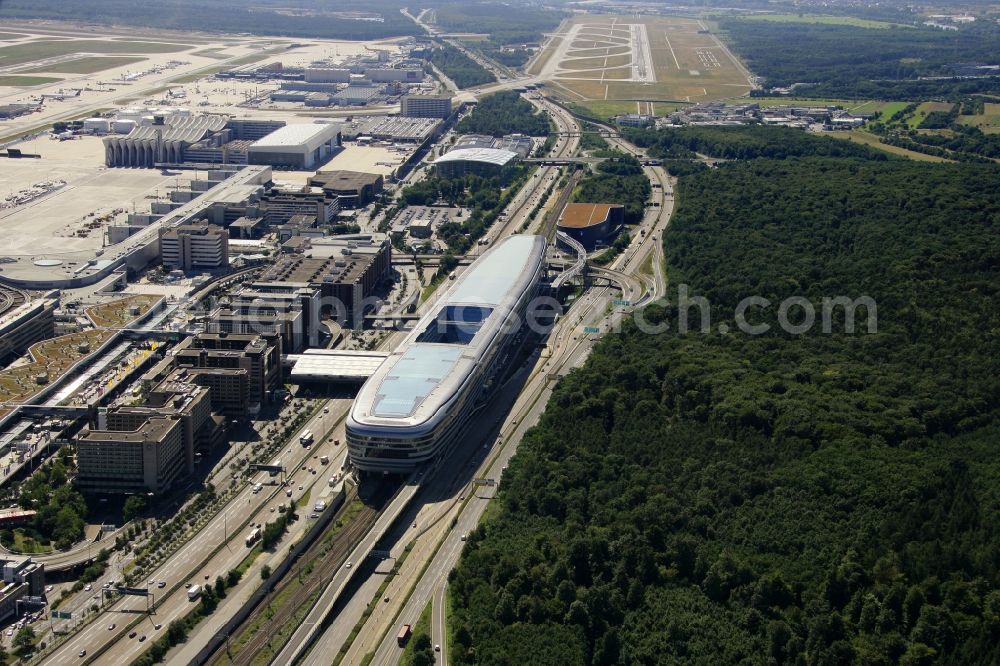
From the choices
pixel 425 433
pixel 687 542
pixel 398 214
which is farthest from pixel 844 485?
pixel 398 214

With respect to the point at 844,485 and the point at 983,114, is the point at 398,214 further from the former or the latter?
the point at 983,114

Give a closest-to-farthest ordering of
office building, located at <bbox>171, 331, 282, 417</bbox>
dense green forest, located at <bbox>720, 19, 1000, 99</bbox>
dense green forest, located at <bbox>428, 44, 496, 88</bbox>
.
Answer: office building, located at <bbox>171, 331, 282, 417</bbox> < dense green forest, located at <bbox>720, 19, 1000, 99</bbox> < dense green forest, located at <bbox>428, 44, 496, 88</bbox>

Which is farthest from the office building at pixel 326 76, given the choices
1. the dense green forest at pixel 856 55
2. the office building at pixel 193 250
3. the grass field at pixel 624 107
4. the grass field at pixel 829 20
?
the grass field at pixel 829 20

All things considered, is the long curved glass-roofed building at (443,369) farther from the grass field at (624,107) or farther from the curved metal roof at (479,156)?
the grass field at (624,107)

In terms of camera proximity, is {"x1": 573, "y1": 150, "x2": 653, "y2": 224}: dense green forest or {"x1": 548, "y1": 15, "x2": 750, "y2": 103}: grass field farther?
{"x1": 548, "y1": 15, "x2": 750, "y2": 103}: grass field

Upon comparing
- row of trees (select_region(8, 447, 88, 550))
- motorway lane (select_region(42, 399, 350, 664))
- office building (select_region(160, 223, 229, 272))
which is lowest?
motorway lane (select_region(42, 399, 350, 664))

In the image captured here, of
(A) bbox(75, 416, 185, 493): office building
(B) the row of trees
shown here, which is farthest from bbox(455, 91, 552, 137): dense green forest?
(A) bbox(75, 416, 185, 493): office building

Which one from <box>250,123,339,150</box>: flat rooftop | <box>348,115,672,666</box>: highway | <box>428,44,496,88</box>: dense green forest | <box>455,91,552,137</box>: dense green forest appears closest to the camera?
<box>348,115,672,666</box>: highway

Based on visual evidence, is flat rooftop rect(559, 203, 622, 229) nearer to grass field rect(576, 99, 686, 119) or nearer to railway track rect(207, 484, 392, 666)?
railway track rect(207, 484, 392, 666)

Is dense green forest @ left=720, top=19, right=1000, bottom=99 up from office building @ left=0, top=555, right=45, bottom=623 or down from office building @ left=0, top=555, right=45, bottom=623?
up
